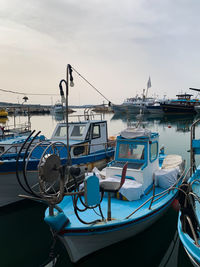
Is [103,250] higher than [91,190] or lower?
lower

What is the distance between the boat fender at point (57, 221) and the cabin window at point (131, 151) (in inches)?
151

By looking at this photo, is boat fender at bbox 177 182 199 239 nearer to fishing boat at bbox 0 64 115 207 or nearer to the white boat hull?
the white boat hull

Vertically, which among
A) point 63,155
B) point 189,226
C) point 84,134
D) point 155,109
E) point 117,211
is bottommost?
point 117,211

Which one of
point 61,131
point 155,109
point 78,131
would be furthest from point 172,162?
point 155,109

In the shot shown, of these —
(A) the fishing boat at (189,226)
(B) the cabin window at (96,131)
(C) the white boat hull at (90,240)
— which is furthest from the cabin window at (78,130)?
(A) the fishing boat at (189,226)

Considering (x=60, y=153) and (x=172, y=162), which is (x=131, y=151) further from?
(x=60, y=153)

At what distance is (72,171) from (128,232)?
285 centimetres

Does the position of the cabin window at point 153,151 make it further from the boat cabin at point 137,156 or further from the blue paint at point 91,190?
the blue paint at point 91,190

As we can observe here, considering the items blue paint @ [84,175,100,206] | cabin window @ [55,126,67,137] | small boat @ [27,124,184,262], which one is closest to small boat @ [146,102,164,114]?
cabin window @ [55,126,67,137]

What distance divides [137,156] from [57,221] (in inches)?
163

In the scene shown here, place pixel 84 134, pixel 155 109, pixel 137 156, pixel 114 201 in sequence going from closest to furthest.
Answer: pixel 114 201, pixel 137 156, pixel 84 134, pixel 155 109

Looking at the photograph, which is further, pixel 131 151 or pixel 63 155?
pixel 63 155

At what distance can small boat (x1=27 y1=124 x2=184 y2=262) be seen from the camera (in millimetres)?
4953

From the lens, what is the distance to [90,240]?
5508 mm
